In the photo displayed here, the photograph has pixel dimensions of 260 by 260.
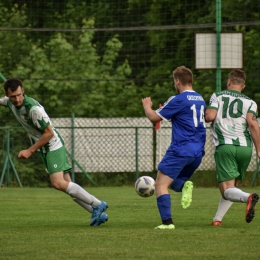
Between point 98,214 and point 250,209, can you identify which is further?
point 98,214

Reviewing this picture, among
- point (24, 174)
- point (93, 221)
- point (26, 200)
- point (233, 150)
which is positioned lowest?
point (24, 174)

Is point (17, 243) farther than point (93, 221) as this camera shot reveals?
No

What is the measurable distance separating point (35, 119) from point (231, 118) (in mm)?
2137

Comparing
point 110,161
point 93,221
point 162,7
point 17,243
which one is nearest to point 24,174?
point 110,161

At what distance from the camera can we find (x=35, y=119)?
9172mm

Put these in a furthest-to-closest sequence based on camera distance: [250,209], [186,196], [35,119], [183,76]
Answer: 1. [35,119]
2. [183,76]
3. [186,196]
4. [250,209]

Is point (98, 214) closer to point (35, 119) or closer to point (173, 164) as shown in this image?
point (173, 164)

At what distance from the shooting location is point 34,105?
922 cm

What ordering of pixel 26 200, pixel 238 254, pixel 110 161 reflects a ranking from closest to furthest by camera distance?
1. pixel 238 254
2. pixel 26 200
3. pixel 110 161

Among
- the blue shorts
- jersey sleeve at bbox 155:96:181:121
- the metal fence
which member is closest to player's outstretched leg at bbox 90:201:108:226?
the blue shorts

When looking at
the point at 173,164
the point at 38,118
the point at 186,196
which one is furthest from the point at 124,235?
the point at 38,118

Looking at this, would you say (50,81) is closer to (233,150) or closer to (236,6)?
(236,6)

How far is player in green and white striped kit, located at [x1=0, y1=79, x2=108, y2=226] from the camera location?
9125mm

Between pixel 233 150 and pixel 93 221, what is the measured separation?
1729 mm
